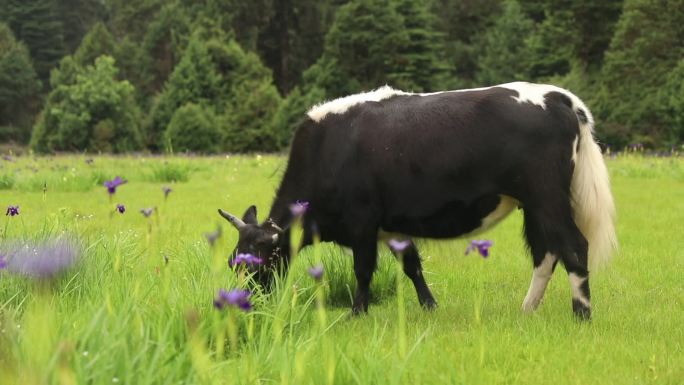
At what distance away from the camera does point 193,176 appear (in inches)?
593

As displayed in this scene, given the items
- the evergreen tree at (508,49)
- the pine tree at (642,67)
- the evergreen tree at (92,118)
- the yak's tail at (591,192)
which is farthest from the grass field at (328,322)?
the evergreen tree at (508,49)

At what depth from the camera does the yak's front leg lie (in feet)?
16.2

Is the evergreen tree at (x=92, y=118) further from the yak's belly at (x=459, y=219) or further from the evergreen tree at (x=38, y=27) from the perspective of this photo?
the yak's belly at (x=459, y=219)

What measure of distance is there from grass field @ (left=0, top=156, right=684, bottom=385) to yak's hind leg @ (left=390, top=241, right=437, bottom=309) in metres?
0.12

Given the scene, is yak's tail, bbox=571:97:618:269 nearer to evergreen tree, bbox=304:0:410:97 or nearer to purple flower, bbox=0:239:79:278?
purple flower, bbox=0:239:79:278

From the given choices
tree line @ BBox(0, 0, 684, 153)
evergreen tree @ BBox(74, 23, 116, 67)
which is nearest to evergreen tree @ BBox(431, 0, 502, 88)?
tree line @ BBox(0, 0, 684, 153)

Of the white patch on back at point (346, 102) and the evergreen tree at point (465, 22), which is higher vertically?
the white patch on back at point (346, 102)

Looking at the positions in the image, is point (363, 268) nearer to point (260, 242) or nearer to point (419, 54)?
point (260, 242)

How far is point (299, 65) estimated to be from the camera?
42.6m

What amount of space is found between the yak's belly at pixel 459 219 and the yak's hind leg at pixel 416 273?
329mm

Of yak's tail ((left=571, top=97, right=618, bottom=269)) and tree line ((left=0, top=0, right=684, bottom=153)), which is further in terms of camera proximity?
tree line ((left=0, top=0, right=684, bottom=153))

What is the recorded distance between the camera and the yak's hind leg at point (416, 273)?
5181mm

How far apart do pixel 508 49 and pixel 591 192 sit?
32212mm

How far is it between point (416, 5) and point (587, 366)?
108 feet
